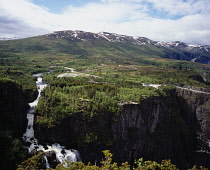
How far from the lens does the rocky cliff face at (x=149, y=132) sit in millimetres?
52344

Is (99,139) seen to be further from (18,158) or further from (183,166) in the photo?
(183,166)

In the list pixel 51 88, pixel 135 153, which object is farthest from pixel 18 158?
pixel 135 153

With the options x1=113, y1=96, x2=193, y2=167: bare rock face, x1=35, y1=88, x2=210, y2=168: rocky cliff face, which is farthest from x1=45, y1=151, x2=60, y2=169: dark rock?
x1=113, y1=96, x2=193, y2=167: bare rock face

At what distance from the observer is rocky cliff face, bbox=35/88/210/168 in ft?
172

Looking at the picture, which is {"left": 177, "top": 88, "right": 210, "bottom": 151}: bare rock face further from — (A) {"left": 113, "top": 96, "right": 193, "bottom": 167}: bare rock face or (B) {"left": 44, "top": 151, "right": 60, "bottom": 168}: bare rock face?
(B) {"left": 44, "top": 151, "right": 60, "bottom": 168}: bare rock face

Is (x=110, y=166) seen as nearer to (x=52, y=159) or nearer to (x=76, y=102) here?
(x=52, y=159)

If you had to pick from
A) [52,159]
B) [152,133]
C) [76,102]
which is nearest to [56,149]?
[52,159]

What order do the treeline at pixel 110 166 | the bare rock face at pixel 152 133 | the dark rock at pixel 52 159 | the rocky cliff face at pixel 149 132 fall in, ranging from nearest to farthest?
the treeline at pixel 110 166 → the dark rock at pixel 52 159 → the rocky cliff face at pixel 149 132 → the bare rock face at pixel 152 133

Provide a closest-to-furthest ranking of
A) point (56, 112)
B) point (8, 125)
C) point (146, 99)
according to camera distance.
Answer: point (8, 125), point (56, 112), point (146, 99)

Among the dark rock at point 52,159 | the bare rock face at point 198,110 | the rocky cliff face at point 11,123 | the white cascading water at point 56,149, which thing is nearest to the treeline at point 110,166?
the rocky cliff face at point 11,123

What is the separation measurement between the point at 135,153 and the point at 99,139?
56.5ft

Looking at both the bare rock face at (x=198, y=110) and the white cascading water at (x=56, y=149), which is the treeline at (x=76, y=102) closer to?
the white cascading water at (x=56, y=149)

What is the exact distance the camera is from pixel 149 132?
67.8 m

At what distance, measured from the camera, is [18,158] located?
39.0m
